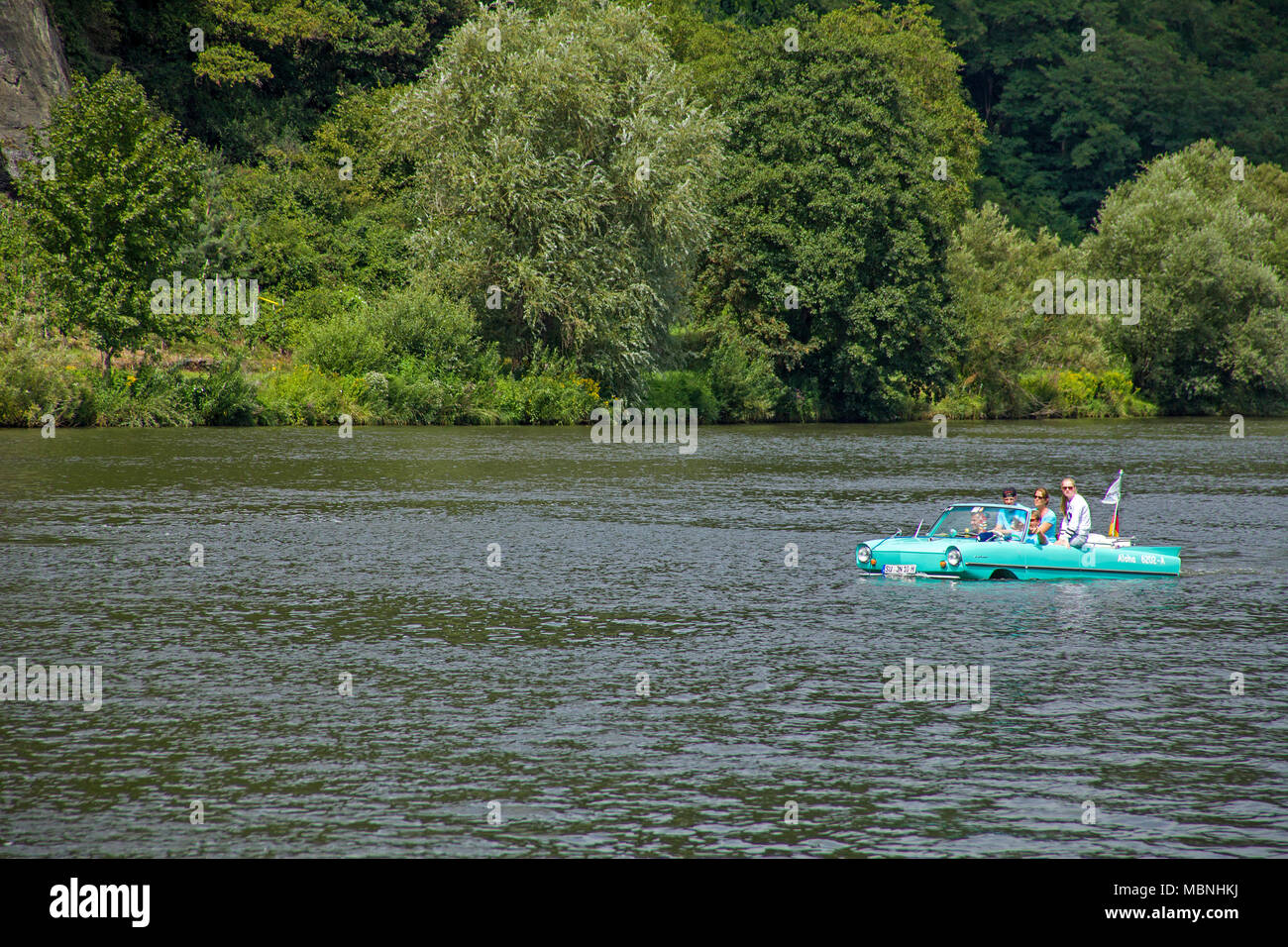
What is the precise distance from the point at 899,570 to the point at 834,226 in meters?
50.6

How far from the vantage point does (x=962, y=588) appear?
856 inches

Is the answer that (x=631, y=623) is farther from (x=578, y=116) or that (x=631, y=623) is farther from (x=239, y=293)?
(x=239, y=293)

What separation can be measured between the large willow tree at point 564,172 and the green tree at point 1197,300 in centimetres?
3356

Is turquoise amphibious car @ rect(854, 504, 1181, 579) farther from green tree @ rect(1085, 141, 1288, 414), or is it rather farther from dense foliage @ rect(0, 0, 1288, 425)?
green tree @ rect(1085, 141, 1288, 414)

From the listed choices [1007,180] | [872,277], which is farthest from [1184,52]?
[872,277]

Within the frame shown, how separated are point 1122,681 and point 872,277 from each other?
5900 cm

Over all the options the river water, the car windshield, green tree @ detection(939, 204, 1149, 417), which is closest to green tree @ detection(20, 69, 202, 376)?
the river water

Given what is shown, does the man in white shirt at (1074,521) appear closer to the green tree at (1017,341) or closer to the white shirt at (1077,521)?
the white shirt at (1077,521)

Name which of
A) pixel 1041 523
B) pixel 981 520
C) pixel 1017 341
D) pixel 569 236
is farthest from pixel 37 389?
pixel 1017 341

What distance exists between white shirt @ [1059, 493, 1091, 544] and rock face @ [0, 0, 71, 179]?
50705mm

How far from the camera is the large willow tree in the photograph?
5622 centimetres

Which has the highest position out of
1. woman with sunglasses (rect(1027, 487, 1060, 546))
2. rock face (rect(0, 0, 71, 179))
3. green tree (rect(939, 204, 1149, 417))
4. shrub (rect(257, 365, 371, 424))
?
rock face (rect(0, 0, 71, 179))

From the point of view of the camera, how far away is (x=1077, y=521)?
895 inches

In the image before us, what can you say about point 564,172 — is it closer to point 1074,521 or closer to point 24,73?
point 24,73
